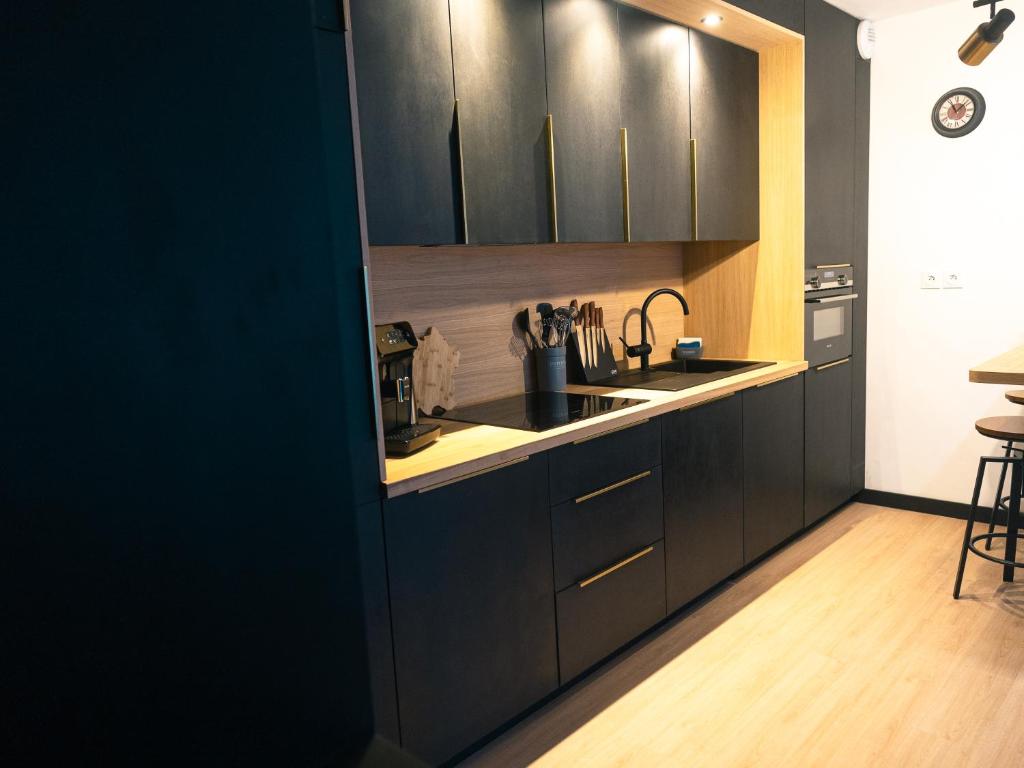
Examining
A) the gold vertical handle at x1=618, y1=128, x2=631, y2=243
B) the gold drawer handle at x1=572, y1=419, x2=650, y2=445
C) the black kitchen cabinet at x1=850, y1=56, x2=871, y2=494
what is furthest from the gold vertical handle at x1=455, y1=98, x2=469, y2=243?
the black kitchen cabinet at x1=850, y1=56, x2=871, y2=494

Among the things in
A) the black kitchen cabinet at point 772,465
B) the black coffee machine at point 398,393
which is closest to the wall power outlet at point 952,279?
the black kitchen cabinet at point 772,465

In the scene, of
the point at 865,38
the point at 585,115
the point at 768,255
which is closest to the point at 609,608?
the point at 585,115

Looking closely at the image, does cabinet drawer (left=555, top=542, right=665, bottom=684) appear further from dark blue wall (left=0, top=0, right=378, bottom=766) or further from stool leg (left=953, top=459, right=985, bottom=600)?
dark blue wall (left=0, top=0, right=378, bottom=766)

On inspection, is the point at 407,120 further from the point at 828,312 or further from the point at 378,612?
the point at 828,312

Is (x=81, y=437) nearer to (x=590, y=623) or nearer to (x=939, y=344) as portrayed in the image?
(x=590, y=623)

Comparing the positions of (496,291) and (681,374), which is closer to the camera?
(496,291)

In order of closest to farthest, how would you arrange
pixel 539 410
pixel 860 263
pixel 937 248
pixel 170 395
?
pixel 170 395
pixel 539 410
pixel 937 248
pixel 860 263

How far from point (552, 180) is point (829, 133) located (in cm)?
187

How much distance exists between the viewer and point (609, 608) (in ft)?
7.60

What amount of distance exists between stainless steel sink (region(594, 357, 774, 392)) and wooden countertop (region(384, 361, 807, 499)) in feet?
0.28

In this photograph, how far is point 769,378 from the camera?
3055mm

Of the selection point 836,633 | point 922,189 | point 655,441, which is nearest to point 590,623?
point 655,441

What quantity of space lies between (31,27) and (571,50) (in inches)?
83.4

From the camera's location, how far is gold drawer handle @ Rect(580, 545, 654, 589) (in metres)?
2.21
